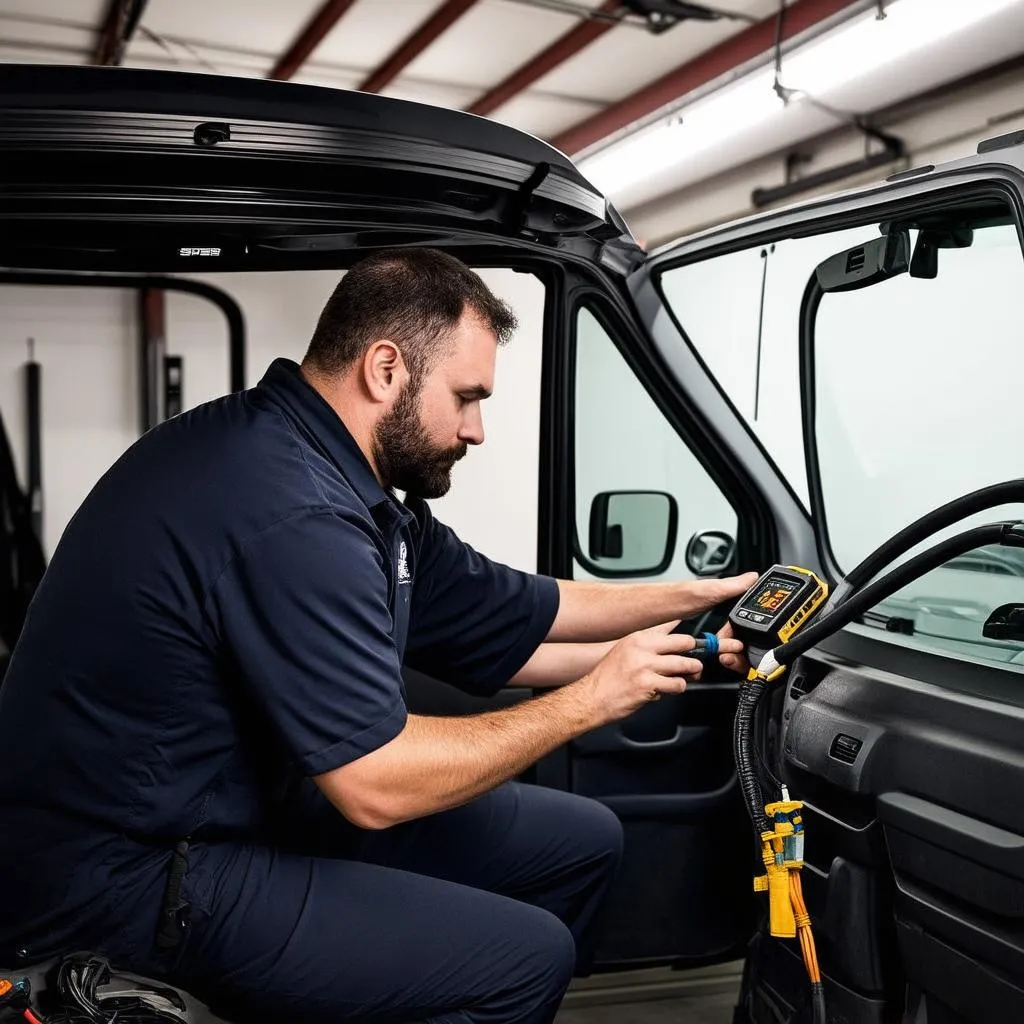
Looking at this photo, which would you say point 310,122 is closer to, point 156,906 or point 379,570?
point 379,570

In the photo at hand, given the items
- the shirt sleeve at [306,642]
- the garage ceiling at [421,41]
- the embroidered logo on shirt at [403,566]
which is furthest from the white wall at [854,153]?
the shirt sleeve at [306,642]

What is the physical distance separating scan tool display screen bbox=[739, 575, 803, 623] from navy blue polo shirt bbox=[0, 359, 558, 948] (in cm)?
59

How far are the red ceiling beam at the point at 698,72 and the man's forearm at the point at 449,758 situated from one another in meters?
4.15

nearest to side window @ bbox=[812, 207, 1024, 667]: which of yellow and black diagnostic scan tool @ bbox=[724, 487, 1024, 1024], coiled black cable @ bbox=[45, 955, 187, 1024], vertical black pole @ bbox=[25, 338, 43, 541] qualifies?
yellow and black diagnostic scan tool @ bbox=[724, 487, 1024, 1024]

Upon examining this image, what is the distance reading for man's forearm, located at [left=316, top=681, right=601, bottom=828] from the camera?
1536 millimetres

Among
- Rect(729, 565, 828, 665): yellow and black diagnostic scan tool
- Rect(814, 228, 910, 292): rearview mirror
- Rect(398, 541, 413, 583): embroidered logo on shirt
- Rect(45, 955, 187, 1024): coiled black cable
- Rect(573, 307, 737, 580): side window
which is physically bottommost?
Rect(45, 955, 187, 1024): coiled black cable

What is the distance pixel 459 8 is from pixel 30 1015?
516 cm

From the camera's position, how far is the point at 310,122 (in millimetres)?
1683

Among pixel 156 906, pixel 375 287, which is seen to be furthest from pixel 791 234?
pixel 156 906

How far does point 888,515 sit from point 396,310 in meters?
0.98

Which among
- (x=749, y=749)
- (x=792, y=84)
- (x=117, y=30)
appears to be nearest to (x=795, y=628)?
(x=749, y=749)

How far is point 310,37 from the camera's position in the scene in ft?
20.2

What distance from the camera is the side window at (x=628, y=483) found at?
2.32 meters

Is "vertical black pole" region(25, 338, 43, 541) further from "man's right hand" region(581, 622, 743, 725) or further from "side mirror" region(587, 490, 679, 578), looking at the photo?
"man's right hand" region(581, 622, 743, 725)
